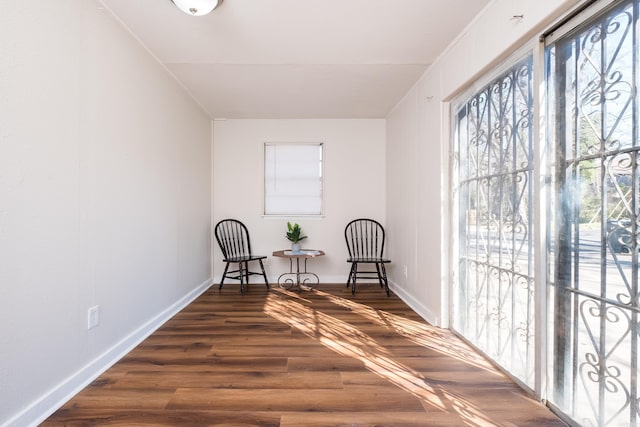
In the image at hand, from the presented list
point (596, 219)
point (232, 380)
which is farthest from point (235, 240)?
point (596, 219)

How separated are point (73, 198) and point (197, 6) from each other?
1.30m

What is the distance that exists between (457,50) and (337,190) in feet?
7.56

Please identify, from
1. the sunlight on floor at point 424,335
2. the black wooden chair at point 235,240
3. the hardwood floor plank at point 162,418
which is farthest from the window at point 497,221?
the black wooden chair at point 235,240

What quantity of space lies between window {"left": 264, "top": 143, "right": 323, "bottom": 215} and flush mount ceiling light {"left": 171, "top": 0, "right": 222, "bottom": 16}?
2.41 metres

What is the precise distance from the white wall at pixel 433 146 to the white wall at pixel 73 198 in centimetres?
231

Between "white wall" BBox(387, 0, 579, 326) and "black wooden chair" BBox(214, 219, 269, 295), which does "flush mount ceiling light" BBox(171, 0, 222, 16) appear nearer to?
"white wall" BBox(387, 0, 579, 326)

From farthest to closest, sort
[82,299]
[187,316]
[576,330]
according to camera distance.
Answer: [187,316] < [82,299] < [576,330]

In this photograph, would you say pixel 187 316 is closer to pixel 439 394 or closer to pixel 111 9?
pixel 439 394

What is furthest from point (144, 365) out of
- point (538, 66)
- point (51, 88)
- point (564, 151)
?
point (538, 66)

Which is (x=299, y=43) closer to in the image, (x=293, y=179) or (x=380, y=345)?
(x=293, y=179)

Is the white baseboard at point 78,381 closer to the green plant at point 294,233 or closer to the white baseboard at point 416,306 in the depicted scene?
the green plant at point 294,233

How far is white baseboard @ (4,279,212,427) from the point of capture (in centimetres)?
133

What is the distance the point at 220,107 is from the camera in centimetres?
369

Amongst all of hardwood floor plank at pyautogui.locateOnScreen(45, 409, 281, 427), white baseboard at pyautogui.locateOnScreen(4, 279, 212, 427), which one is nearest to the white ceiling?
white baseboard at pyautogui.locateOnScreen(4, 279, 212, 427)
